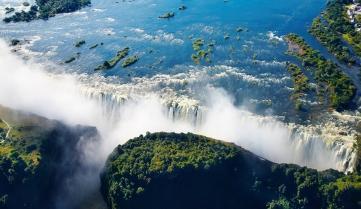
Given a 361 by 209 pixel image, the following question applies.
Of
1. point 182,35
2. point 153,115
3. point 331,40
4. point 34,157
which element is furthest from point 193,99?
point 331,40

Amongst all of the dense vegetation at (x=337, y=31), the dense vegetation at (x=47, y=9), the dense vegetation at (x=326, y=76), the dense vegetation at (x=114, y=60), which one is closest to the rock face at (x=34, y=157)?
the dense vegetation at (x=114, y=60)

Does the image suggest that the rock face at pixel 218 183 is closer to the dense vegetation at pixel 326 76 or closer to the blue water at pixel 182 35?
the blue water at pixel 182 35

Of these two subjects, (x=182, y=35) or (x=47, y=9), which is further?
(x=47, y=9)

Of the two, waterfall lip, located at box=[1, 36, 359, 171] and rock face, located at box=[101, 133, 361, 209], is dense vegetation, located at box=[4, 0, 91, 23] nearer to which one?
waterfall lip, located at box=[1, 36, 359, 171]

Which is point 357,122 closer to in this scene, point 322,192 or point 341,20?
point 322,192

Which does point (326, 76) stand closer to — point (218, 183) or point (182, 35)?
point (218, 183)

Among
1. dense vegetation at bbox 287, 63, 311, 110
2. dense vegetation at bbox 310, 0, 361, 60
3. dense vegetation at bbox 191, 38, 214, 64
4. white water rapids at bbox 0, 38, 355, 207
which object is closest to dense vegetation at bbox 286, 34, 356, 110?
dense vegetation at bbox 287, 63, 311, 110
